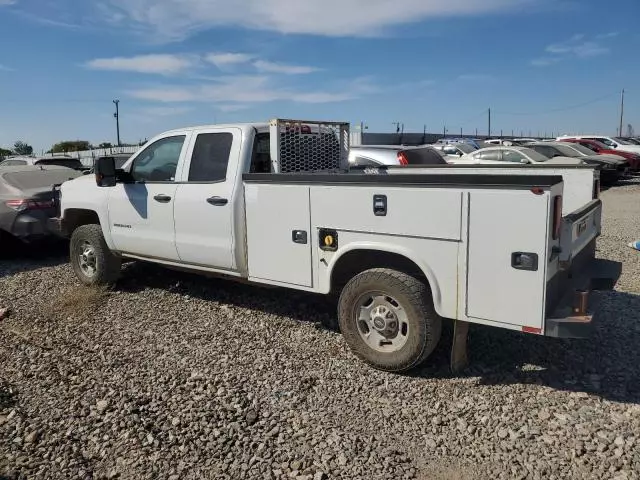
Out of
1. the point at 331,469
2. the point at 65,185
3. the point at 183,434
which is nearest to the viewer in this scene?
the point at 331,469

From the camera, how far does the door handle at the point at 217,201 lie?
5426mm

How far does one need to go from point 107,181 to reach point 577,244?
4.79 metres

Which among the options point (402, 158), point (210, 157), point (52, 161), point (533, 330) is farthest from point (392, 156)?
point (52, 161)

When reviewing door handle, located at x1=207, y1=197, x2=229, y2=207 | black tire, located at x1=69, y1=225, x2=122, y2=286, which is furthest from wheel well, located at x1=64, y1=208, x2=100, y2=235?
door handle, located at x1=207, y1=197, x2=229, y2=207

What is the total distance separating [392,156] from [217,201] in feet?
19.2

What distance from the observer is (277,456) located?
3496 millimetres

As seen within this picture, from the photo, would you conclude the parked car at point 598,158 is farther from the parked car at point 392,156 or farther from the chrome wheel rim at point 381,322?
the chrome wheel rim at point 381,322

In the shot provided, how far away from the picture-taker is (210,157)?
572cm

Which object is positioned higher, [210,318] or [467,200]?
[467,200]

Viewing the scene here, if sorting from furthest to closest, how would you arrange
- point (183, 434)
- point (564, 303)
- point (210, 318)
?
point (210, 318) < point (564, 303) < point (183, 434)

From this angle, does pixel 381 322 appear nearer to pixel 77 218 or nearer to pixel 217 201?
pixel 217 201

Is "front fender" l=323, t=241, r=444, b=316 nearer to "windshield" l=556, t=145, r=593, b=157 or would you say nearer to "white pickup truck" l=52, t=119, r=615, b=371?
"white pickup truck" l=52, t=119, r=615, b=371

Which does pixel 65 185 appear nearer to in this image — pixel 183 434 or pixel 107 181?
pixel 107 181

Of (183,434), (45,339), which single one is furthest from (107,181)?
(183,434)
